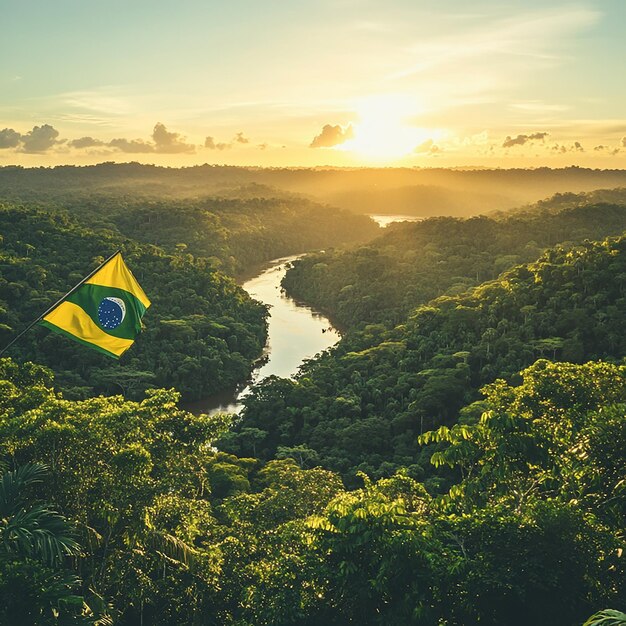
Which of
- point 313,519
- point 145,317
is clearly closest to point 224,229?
point 145,317

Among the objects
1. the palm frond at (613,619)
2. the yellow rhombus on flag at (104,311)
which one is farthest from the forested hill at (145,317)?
the palm frond at (613,619)

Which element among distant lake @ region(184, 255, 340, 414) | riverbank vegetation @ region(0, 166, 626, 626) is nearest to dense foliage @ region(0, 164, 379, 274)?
distant lake @ region(184, 255, 340, 414)

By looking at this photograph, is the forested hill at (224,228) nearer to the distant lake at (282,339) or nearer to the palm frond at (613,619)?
the distant lake at (282,339)

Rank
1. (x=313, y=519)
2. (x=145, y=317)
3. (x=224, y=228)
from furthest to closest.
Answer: (x=224, y=228) → (x=145, y=317) → (x=313, y=519)

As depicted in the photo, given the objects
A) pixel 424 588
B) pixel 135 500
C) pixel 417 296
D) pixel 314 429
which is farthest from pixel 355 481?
pixel 417 296

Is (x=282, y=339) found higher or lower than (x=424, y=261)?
lower

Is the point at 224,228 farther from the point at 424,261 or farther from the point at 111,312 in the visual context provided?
the point at 111,312

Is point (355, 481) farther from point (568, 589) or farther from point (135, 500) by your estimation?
point (568, 589)

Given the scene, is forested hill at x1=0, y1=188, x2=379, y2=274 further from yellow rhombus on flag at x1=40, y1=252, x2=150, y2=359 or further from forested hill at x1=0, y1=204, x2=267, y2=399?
yellow rhombus on flag at x1=40, y1=252, x2=150, y2=359
